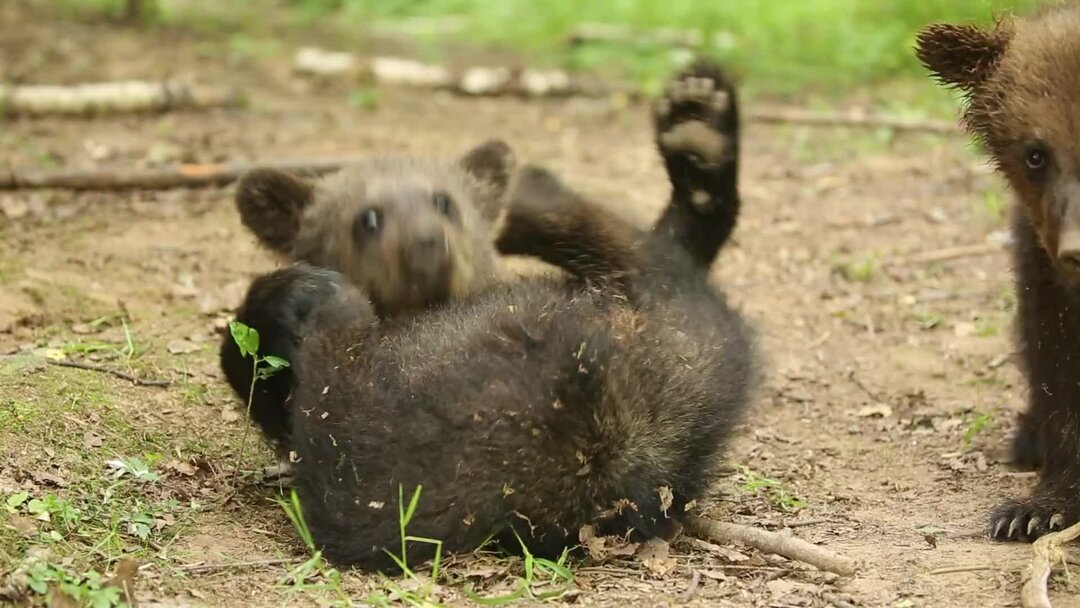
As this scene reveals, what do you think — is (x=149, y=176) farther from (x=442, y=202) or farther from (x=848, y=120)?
(x=848, y=120)

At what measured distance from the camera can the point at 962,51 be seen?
4.73 m

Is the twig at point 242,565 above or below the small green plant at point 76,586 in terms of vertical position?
below

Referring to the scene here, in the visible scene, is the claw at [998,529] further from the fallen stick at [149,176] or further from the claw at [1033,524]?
the fallen stick at [149,176]

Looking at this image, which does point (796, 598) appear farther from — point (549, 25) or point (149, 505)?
point (549, 25)

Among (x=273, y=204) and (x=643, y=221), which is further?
(x=643, y=221)

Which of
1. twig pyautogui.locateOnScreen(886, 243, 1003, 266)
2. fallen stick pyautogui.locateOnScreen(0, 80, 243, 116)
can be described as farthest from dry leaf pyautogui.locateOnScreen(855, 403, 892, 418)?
fallen stick pyautogui.locateOnScreen(0, 80, 243, 116)

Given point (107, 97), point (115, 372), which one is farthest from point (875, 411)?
point (107, 97)

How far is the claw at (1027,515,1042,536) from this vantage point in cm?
431

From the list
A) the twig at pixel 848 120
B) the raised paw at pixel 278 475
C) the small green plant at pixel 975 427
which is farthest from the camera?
the twig at pixel 848 120

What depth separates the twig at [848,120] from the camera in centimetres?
1062

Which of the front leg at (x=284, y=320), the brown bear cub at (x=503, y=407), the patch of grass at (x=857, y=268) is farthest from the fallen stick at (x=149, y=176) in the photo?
the brown bear cub at (x=503, y=407)

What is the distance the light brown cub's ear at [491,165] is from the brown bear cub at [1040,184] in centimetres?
197

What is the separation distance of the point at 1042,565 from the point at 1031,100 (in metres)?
1.61

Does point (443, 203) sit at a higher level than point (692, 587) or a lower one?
higher
